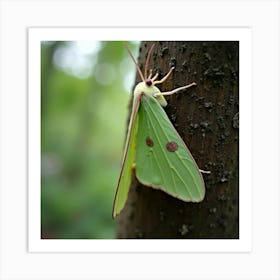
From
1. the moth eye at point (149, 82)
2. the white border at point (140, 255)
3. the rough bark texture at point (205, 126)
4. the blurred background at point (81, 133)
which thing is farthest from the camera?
the blurred background at point (81, 133)

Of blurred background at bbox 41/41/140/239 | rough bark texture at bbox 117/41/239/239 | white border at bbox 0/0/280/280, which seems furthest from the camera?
blurred background at bbox 41/41/140/239

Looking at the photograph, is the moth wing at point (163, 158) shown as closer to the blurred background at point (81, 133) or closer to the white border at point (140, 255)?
the white border at point (140, 255)

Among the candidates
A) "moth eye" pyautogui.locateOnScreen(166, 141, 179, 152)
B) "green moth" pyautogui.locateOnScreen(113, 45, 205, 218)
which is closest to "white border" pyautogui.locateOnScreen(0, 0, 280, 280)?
"green moth" pyautogui.locateOnScreen(113, 45, 205, 218)

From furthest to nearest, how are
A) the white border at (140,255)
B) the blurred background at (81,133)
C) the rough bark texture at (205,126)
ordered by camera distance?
the blurred background at (81,133), the white border at (140,255), the rough bark texture at (205,126)

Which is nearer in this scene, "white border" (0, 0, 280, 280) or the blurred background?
"white border" (0, 0, 280, 280)

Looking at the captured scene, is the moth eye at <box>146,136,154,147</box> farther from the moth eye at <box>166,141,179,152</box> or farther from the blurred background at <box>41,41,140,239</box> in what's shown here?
the blurred background at <box>41,41,140,239</box>
